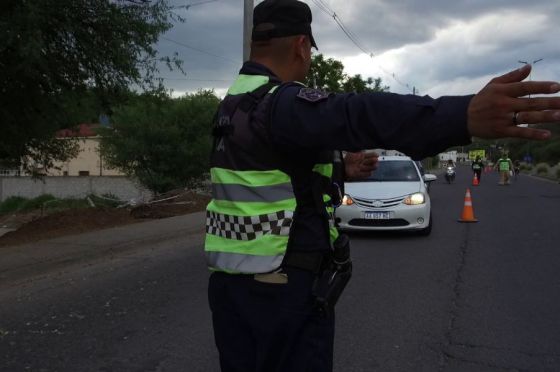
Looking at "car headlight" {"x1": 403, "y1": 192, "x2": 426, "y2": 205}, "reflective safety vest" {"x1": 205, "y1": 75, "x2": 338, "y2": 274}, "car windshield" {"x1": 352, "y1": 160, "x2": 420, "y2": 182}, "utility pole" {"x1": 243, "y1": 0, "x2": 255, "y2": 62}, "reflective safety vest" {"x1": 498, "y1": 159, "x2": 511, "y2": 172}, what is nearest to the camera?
"reflective safety vest" {"x1": 205, "y1": 75, "x2": 338, "y2": 274}

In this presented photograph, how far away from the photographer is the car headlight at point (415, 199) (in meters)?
10.6

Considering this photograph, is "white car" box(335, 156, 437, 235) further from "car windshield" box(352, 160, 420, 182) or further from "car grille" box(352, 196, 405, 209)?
"car windshield" box(352, 160, 420, 182)

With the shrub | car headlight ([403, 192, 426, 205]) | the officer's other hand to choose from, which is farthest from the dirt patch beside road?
the officer's other hand

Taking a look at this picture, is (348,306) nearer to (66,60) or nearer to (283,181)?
(283,181)

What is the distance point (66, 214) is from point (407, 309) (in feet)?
31.6

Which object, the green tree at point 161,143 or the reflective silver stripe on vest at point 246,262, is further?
the green tree at point 161,143

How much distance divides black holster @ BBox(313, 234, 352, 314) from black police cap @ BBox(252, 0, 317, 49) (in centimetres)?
76

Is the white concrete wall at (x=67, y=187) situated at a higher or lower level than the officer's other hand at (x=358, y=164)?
lower

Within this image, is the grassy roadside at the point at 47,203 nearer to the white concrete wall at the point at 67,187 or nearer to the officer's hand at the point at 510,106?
the white concrete wall at the point at 67,187

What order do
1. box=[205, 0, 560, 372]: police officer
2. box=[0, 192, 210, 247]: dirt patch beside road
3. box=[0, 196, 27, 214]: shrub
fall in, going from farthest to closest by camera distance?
1. box=[0, 196, 27, 214]: shrub
2. box=[0, 192, 210, 247]: dirt patch beside road
3. box=[205, 0, 560, 372]: police officer

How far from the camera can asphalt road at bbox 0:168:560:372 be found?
446cm

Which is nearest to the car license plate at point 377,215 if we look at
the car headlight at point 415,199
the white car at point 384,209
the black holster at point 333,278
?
the white car at point 384,209

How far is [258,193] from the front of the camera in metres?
1.85

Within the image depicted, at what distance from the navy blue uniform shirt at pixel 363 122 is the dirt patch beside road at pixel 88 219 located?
9771 mm
